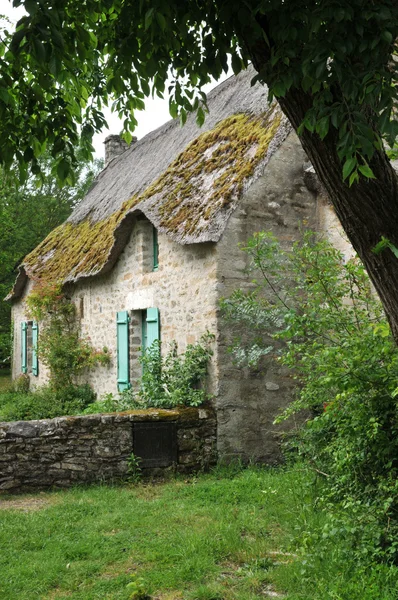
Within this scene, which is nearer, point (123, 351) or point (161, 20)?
point (161, 20)

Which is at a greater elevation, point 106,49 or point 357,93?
point 106,49

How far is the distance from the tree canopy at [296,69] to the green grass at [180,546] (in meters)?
1.90

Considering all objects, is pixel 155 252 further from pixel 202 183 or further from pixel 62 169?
pixel 62 169

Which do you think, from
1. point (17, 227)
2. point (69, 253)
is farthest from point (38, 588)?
point (17, 227)

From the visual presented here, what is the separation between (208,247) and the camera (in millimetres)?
7355

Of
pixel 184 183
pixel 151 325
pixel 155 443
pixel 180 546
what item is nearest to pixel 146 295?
pixel 151 325

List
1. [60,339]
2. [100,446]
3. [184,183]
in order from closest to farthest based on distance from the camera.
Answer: [100,446], [184,183], [60,339]

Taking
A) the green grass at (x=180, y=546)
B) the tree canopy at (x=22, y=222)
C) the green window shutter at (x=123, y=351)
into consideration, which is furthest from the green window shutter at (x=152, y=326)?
the tree canopy at (x=22, y=222)

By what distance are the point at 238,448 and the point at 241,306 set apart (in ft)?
5.91

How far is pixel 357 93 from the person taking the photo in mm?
2496

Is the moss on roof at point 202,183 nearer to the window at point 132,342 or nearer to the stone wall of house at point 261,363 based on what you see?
the stone wall of house at point 261,363

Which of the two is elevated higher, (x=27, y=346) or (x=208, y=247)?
(x=208, y=247)

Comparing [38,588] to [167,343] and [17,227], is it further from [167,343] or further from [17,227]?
[17,227]

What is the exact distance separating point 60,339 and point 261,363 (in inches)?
217
